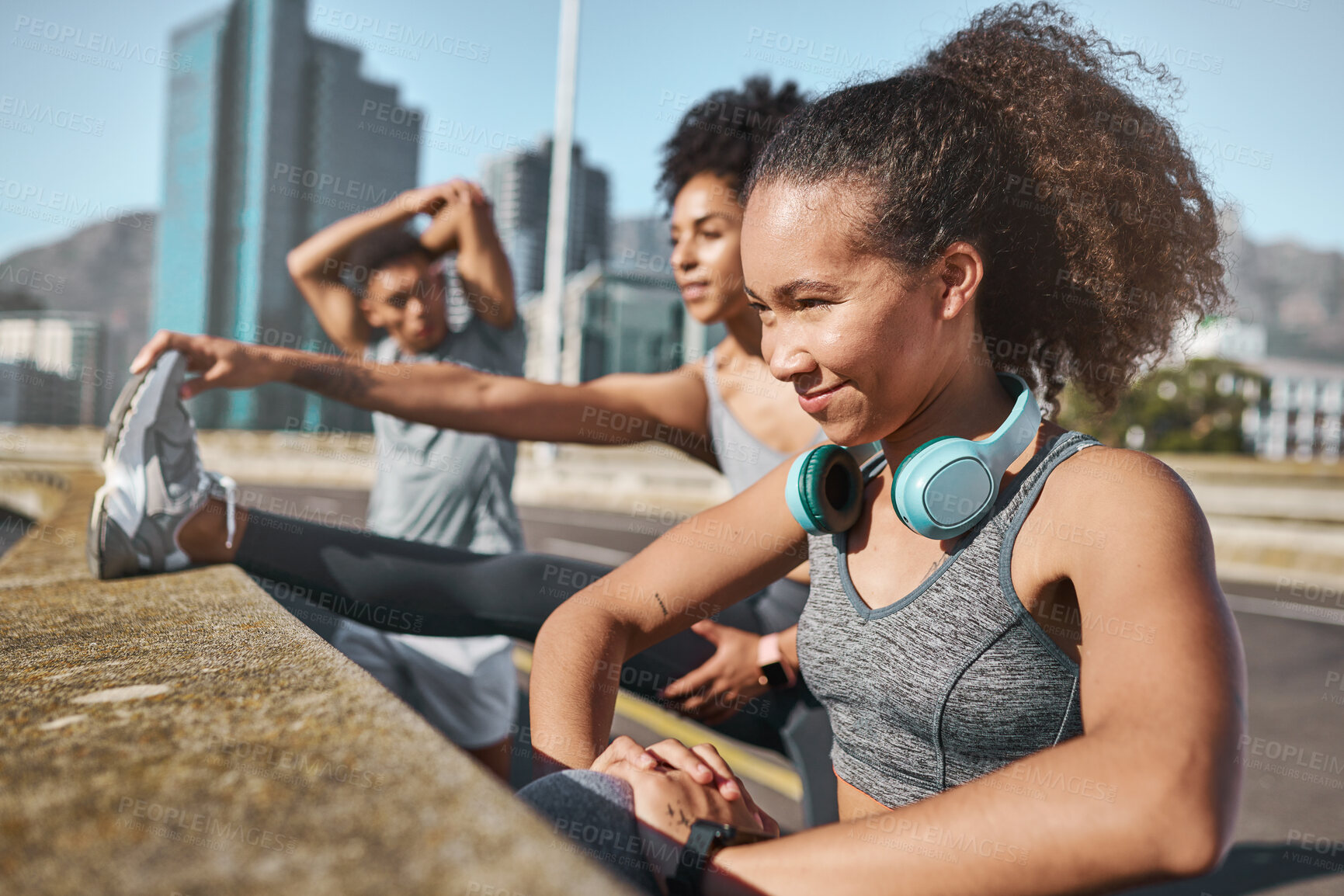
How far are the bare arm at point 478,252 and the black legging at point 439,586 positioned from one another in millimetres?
1657

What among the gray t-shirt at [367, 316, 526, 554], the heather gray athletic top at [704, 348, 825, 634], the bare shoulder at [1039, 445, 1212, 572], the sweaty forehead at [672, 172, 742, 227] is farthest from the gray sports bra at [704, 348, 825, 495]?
the bare shoulder at [1039, 445, 1212, 572]

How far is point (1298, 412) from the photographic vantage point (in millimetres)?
74125

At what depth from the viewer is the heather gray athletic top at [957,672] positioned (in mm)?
1264

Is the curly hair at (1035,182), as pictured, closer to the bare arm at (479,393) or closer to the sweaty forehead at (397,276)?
the bare arm at (479,393)

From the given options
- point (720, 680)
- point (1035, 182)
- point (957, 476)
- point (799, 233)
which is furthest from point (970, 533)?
point (720, 680)

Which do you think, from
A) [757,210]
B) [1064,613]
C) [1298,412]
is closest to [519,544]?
[757,210]

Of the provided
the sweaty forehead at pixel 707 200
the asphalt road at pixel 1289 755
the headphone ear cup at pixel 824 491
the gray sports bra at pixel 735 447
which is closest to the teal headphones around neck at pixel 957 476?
the headphone ear cup at pixel 824 491

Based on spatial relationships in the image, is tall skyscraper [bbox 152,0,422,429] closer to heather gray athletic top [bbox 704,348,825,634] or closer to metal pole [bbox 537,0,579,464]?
metal pole [bbox 537,0,579,464]

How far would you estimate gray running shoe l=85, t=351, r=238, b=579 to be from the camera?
2061mm

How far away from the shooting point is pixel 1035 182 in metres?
1.54

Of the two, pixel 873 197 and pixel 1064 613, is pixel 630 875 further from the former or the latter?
pixel 873 197

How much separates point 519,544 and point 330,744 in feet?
8.39

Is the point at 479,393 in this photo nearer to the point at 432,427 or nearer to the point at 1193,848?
the point at 432,427

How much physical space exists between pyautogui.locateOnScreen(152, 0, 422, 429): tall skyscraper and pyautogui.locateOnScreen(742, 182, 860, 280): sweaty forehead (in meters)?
86.0
